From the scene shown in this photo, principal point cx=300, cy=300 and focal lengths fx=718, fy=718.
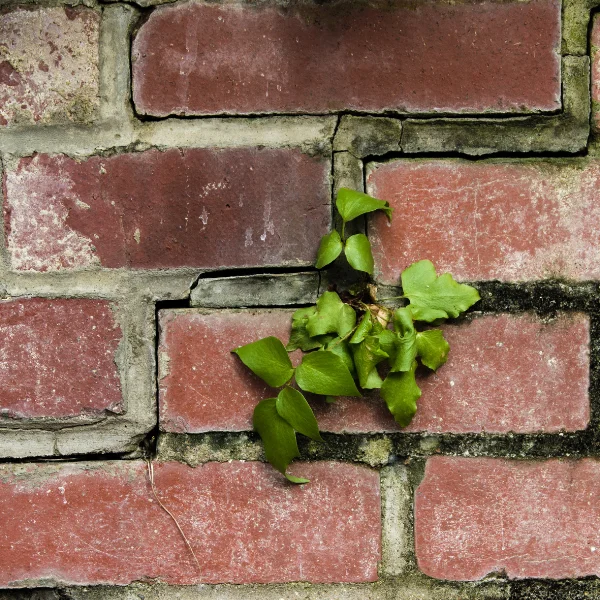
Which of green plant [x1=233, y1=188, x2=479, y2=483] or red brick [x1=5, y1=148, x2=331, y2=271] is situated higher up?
red brick [x1=5, y1=148, x2=331, y2=271]

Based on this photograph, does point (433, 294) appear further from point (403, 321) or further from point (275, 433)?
point (275, 433)

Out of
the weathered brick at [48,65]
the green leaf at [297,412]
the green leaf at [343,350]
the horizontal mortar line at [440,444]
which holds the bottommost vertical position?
Answer: the horizontal mortar line at [440,444]

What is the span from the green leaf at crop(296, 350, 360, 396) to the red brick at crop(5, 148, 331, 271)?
74 mm

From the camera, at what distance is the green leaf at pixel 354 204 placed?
1.63 ft

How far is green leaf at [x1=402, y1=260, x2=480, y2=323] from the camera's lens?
51 centimetres

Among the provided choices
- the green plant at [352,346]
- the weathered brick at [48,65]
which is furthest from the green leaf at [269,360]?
the weathered brick at [48,65]

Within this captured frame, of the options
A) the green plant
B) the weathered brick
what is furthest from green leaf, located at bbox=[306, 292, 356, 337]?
the weathered brick

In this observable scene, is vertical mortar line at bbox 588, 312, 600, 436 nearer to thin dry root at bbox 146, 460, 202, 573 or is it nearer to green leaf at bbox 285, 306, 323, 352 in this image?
green leaf at bbox 285, 306, 323, 352

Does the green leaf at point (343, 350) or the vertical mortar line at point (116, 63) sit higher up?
the vertical mortar line at point (116, 63)

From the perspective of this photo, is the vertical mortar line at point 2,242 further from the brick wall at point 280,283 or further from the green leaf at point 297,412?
the green leaf at point 297,412

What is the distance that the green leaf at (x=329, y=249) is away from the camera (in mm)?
504

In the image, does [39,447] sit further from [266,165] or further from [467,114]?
[467,114]

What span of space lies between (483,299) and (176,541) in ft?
0.96

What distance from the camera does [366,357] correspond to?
1.66 ft
